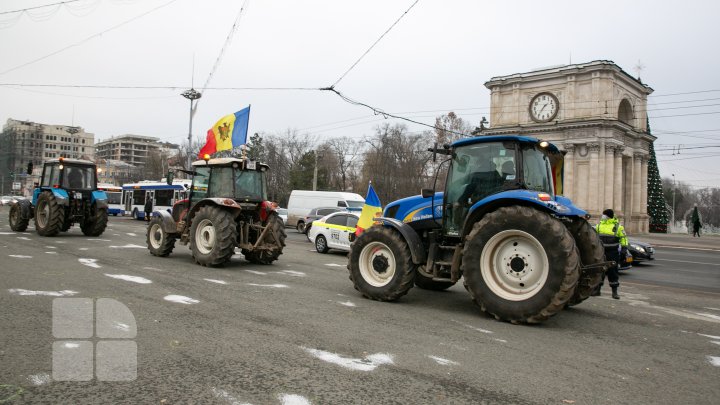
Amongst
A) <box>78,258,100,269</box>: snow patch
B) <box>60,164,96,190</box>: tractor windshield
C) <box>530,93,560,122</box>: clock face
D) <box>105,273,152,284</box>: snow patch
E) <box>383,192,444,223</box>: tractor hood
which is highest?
<box>530,93,560,122</box>: clock face

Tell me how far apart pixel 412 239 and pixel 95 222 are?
45.8 feet

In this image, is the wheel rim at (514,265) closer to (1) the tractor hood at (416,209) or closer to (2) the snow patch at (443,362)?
(1) the tractor hood at (416,209)

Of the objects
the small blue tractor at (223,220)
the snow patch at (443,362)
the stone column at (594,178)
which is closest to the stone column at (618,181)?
the stone column at (594,178)

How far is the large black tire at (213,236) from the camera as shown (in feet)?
35.3

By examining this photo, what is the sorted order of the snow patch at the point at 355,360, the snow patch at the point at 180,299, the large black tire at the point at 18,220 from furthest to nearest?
the large black tire at the point at 18,220 → the snow patch at the point at 180,299 → the snow patch at the point at 355,360

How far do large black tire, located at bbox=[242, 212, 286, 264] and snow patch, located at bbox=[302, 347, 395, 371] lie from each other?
23.3 ft

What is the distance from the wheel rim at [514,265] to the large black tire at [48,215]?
48.7ft

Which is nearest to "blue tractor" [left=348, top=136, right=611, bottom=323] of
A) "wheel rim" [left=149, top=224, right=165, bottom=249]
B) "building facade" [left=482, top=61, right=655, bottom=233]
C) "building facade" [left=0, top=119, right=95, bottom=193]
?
"wheel rim" [left=149, top=224, right=165, bottom=249]

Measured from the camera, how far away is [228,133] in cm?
1383

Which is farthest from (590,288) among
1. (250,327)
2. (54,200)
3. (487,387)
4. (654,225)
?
(654,225)

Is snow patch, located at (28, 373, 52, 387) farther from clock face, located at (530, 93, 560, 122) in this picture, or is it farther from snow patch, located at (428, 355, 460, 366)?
clock face, located at (530, 93, 560, 122)

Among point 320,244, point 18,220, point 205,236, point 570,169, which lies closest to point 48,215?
point 18,220

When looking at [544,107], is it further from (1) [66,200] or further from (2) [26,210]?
(2) [26,210]

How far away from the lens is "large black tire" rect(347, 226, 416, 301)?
7.46 meters
